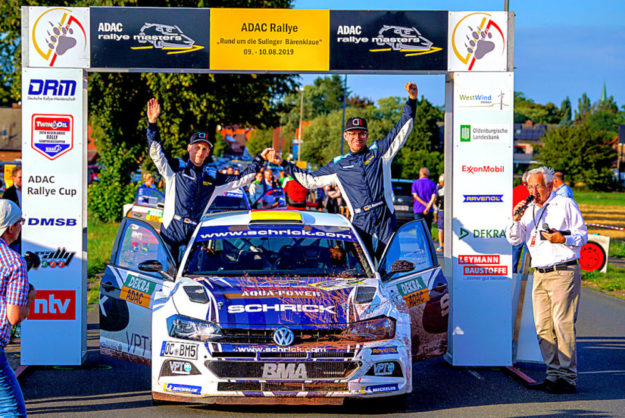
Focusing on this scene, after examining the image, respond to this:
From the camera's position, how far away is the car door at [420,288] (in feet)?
24.5

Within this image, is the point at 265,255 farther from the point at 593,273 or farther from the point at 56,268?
the point at 593,273

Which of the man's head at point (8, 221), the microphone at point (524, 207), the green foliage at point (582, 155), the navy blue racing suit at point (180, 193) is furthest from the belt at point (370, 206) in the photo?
the green foliage at point (582, 155)

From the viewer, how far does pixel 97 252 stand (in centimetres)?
1814

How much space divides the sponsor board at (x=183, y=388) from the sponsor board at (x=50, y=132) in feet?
10.2

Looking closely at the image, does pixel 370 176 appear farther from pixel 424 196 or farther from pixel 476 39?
pixel 424 196

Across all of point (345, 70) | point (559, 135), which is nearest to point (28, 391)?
point (345, 70)

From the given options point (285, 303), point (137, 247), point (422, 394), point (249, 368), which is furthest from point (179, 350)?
point (422, 394)

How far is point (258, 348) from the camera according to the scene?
19.4 ft

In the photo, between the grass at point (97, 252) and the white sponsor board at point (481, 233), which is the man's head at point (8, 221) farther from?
the grass at point (97, 252)

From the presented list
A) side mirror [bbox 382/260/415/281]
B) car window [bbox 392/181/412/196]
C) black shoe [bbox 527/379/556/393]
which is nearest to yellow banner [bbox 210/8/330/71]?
side mirror [bbox 382/260/415/281]

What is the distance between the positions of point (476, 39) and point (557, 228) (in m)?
2.06

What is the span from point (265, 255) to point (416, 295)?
55.8 inches

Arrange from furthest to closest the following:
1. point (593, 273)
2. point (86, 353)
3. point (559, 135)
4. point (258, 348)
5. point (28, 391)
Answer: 1. point (559, 135)
2. point (593, 273)
3. point (86, 353)
4. point (28, 391)
5. point (258, 348)

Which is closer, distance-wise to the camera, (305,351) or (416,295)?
(305,351)
